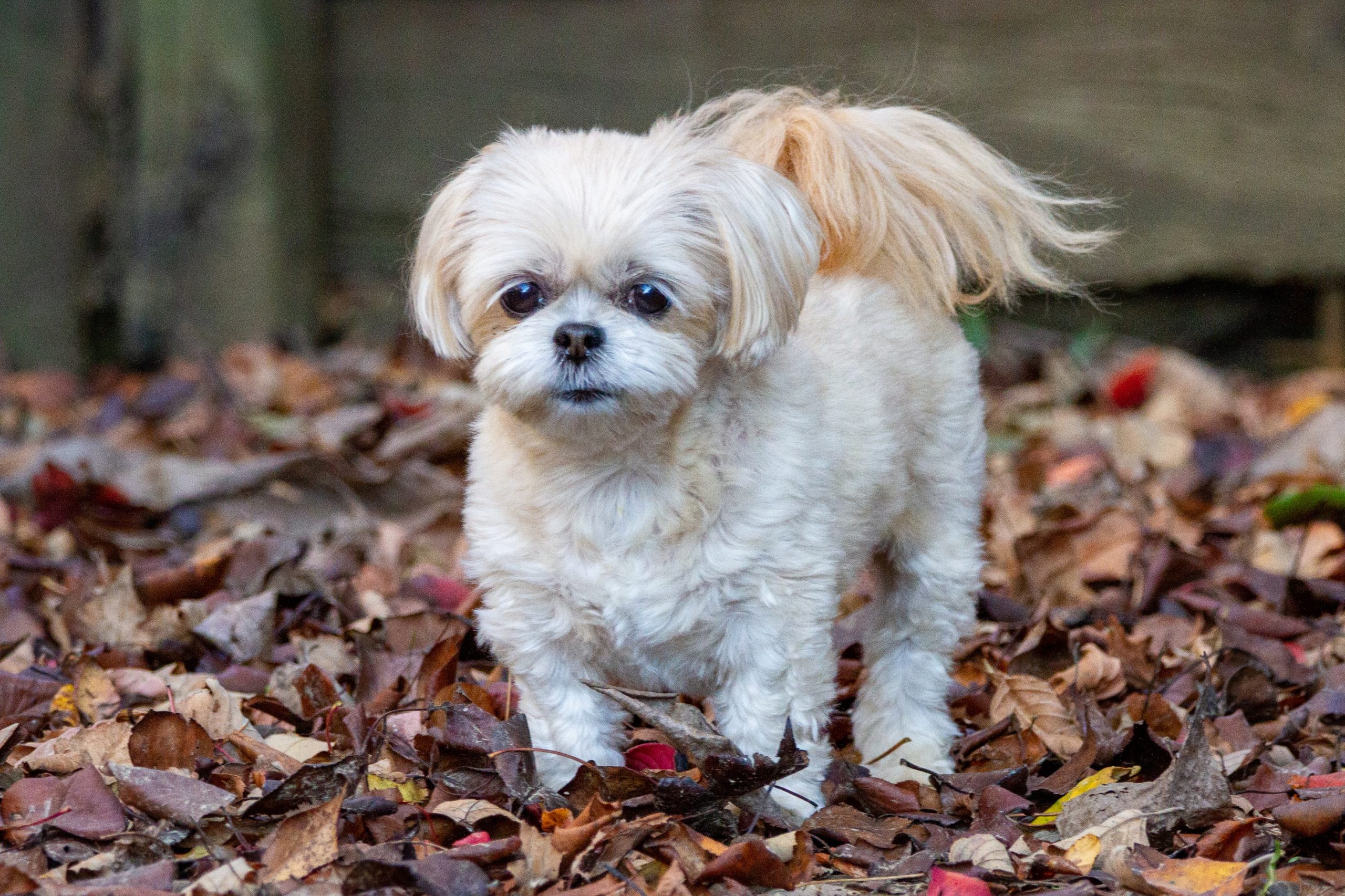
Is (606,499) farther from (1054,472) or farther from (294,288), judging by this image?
(294,288)

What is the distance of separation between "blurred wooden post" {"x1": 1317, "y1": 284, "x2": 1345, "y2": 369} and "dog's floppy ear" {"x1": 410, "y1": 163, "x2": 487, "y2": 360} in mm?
4811

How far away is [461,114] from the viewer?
20.5ft

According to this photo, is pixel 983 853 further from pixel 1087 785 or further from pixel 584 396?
pixel 584 396

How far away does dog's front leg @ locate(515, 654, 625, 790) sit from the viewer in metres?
2.78

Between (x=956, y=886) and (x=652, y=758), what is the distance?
716 mm

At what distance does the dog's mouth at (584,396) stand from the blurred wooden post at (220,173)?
3.71m

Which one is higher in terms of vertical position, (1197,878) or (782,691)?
(782,691)

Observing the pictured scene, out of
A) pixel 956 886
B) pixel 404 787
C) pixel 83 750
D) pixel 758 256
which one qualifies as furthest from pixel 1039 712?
pixel 83 750

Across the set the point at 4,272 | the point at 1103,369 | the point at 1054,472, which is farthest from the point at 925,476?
the point at 4,272

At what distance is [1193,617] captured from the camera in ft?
12.1

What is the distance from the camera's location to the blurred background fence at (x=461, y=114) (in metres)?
5.76

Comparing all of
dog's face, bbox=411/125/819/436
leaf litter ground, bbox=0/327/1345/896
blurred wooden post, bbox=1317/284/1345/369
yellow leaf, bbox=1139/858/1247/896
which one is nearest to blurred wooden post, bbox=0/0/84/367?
leaf litter ground, bbox=0/327/1345/896

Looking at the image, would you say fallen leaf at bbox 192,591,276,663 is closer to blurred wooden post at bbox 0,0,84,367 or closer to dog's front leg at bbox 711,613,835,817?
dog's front leg at bbox 711,613,835,817

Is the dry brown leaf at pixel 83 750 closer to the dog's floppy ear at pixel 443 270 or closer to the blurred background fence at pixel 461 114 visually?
the dog's floppy ear at pixel 443 270
